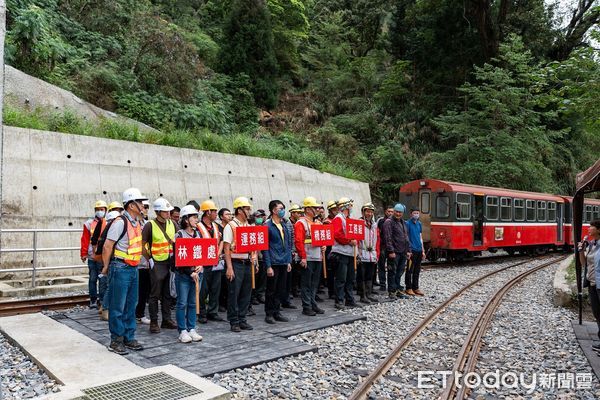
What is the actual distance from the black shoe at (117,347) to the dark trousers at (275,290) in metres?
2.53

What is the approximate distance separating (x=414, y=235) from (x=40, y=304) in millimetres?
7536

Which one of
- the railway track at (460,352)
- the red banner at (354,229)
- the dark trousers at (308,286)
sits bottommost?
the railway track at (460,352)

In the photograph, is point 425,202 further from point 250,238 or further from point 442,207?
point 250,238

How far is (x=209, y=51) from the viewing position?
24.2m

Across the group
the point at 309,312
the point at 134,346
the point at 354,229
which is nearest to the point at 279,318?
the point at 309,312

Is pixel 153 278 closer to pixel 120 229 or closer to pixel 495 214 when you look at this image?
pixel 120 229

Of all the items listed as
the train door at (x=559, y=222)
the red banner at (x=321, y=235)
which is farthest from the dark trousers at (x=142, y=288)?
the train door at (x=559, y=222)

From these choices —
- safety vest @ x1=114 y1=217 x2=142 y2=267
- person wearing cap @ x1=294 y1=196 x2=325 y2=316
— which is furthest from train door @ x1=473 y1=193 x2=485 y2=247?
safety vest @ x1=114 y1=217 x2=142 y2=267

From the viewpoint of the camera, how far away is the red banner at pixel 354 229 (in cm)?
871

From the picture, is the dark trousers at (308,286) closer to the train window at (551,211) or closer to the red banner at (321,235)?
the red banner at (321,235)

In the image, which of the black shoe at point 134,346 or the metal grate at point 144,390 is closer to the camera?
the metal grate at point 144,390

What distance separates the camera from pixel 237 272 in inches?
269

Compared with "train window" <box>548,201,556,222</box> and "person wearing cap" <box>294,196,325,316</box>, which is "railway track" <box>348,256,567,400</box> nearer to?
"person wearing cap" <box>294,196,325,316</box>

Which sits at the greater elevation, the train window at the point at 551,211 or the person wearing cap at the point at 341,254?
the train window at the point at 551,211
